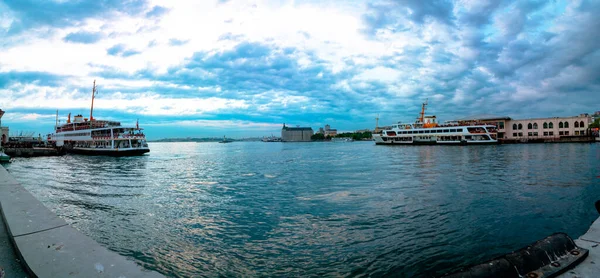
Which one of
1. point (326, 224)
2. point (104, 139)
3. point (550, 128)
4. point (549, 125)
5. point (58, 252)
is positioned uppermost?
point (549, 125)

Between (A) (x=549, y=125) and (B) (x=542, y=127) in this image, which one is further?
(B) (x=542, y=127)

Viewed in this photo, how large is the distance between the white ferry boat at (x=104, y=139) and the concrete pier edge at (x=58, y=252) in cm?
5148

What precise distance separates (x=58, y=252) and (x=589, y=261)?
6739 millimetres

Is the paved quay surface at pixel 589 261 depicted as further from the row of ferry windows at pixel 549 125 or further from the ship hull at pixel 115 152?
the row of ferry windows at pixel 549 125

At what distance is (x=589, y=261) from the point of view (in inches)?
150

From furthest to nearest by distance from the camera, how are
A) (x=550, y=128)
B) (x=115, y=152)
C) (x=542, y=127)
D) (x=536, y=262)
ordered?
(x=542, y=127) < (x=550, y=128) < (x=115, y=152) < (x=536, y=262)

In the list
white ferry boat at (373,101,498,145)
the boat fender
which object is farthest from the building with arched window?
the boat fender

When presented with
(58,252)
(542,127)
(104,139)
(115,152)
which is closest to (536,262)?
(58,252)

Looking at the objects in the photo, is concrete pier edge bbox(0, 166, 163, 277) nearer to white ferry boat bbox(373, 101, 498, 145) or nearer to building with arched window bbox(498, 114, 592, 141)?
white ferry boat bbox(373, 101, 498, 145)

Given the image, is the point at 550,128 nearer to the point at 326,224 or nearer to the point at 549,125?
the point at 549,125

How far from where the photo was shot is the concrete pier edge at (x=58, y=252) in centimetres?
330

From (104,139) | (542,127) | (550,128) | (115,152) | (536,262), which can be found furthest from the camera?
(542,127)

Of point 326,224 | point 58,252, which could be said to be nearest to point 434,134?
point 326,224

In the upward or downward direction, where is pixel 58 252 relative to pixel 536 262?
upward
